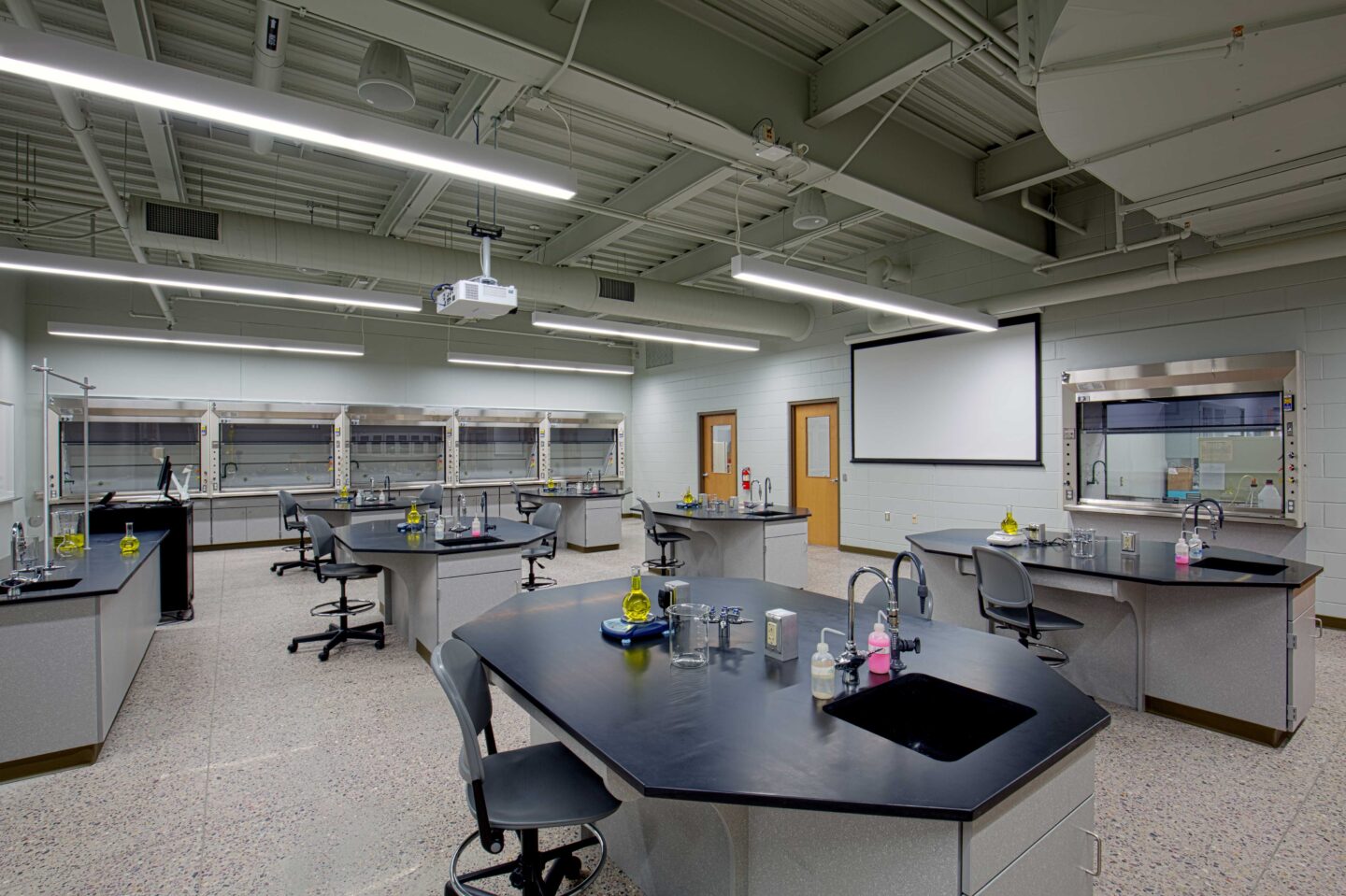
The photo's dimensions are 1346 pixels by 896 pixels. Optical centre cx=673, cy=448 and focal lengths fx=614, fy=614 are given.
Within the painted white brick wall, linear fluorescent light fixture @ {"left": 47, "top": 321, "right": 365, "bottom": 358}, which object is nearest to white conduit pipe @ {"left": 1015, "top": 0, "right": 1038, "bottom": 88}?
the painted white brick wall

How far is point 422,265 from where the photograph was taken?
19.0 ft

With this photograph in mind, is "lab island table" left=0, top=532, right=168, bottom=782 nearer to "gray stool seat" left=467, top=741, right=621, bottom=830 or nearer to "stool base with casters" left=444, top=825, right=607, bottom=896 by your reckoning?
"stool base with casters" left=444, top=825, right=607, bottom=896

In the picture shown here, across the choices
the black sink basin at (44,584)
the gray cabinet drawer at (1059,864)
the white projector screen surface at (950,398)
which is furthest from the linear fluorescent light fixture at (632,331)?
the gray cabinet drawer at (1059,864)

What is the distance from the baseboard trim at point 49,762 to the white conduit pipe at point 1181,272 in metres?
7.03

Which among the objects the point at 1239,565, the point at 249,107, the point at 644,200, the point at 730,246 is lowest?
the point at 1239,565

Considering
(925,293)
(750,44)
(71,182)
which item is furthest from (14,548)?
(925,293)

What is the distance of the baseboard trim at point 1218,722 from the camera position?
2.89 m

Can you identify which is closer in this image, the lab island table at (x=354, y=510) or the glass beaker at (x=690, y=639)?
the glass beaker at (x=690, y=639)

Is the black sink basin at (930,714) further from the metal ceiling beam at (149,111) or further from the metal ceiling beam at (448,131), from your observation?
the metal ceiling beam at (149,111)

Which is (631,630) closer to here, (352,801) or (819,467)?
(352,801)

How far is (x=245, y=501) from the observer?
8742 mm

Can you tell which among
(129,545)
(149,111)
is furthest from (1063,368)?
(129,545)

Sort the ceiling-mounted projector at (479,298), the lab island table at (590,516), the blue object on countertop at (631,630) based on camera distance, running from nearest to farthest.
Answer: the blue object on countertop at (631,630) < the ceiling-mounted projector at (479,298) < the lab island table at (590,516)

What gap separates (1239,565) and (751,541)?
337 centimetres
